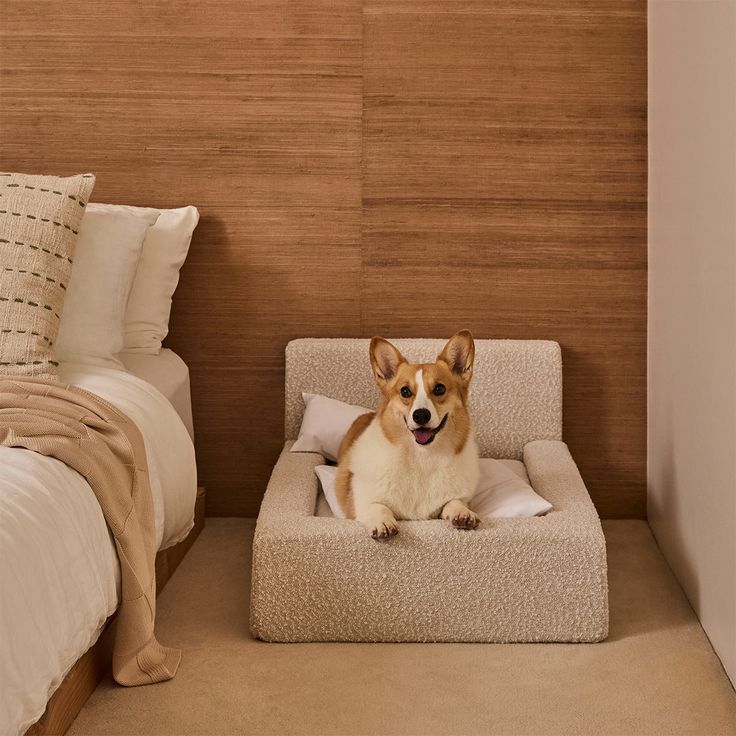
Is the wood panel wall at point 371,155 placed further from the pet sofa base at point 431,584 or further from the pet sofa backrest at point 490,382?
the pet sofa base at point 431,584

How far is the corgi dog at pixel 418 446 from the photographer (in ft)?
7.07

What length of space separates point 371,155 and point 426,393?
3.39ft

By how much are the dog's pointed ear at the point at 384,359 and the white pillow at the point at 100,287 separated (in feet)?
2.34

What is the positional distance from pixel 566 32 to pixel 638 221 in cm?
61

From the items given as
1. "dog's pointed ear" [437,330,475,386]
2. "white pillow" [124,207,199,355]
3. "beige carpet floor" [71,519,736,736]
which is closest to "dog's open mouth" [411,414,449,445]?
"dog's pointed ear" [437,330,475,386]

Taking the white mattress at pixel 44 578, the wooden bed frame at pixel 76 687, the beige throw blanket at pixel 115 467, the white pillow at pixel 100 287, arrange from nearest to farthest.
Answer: the white mattress at pixel 44 578, the wooden bed frame at pixel 76 687, the beige throw blanket at pixel 115 467, the white pillow at pixel 100 287

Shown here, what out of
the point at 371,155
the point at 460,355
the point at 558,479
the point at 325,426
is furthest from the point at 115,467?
the point at 371,155

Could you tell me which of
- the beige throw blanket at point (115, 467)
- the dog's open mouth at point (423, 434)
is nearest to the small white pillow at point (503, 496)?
the dog's open mouth at point (423, 434)

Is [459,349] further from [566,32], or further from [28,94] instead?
[28,94]

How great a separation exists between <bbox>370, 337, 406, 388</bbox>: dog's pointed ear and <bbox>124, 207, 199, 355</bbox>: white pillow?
812mm

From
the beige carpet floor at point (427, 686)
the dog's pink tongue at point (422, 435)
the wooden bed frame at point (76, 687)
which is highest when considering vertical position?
the dog's pink tongue at point (422, 435)

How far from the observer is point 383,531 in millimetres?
2082

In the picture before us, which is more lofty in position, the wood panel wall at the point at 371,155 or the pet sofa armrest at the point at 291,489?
the wood panel wall at the point at 371,155

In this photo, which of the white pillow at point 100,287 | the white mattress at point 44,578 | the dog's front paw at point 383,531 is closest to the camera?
the white mattress at point 44,578
